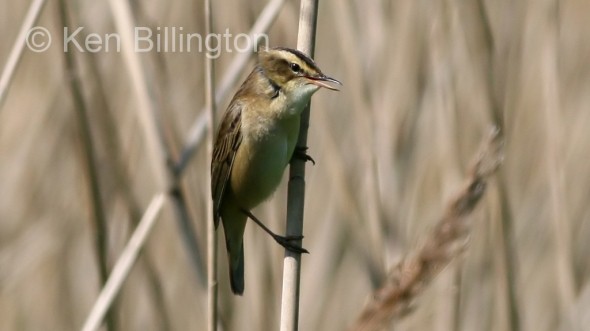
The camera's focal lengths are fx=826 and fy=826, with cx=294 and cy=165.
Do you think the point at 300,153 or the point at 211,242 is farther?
the point at 300,153

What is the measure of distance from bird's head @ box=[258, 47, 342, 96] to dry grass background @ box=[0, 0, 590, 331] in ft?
0.86

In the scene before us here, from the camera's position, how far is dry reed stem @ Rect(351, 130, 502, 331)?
117 cm

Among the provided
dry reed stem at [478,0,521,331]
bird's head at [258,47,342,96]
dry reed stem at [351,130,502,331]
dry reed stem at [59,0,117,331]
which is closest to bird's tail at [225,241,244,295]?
dry reed stem at [59,0,117,331]

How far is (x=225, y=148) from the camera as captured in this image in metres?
2.52

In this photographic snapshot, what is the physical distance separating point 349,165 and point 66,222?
1102mm

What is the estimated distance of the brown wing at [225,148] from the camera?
8.11ft

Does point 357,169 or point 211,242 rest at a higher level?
point 357,169

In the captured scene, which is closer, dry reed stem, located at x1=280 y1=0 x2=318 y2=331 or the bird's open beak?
dry reed stem, located at x1=280 y1=0 x2=318 y2=331

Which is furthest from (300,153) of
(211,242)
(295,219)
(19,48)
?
(19,48)

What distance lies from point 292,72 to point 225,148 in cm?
43

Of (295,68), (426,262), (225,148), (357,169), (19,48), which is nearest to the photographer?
(426,262)

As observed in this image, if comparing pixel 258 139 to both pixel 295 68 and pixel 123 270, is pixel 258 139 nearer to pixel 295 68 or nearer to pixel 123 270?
pixel 295 68

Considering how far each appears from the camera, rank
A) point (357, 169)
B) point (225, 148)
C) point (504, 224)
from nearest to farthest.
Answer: point (504, 224) → point (225, 148) → point (357, 169)

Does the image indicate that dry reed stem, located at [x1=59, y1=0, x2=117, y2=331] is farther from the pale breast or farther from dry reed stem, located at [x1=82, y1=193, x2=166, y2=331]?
the pale breast
